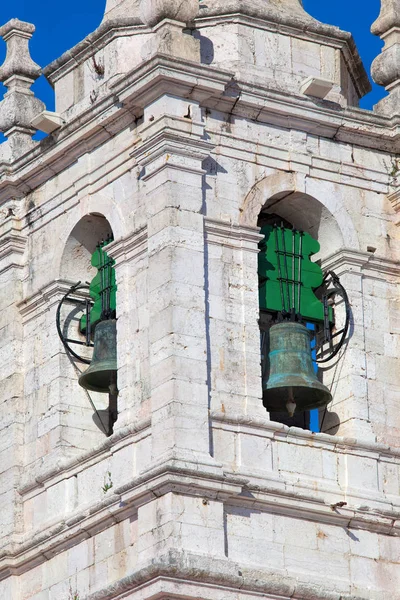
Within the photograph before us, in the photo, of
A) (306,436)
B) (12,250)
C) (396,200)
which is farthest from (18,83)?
(306,436)

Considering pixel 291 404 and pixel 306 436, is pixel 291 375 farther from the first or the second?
pixel 306 436

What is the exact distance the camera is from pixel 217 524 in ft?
105

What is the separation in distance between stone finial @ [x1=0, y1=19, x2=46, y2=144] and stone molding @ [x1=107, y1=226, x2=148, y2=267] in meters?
3.02

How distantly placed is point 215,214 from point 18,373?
3.45 m

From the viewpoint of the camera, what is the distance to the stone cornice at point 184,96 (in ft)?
112

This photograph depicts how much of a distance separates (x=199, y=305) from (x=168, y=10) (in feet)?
12.3

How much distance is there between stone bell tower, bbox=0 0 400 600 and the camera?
3256cm

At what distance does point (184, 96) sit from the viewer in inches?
1342

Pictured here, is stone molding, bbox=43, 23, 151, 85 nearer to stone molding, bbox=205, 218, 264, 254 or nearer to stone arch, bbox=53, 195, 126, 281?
stone arch, bbox=53, 195, 126, 281

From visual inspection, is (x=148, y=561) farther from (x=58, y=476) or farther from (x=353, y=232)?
(x=353, y=232)

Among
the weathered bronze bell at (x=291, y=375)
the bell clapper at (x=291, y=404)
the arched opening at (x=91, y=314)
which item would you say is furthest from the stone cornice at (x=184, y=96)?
the bell clapper at (x=291, y=404)

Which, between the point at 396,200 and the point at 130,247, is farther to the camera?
the point at 396,200

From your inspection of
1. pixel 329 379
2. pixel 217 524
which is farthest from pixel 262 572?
pixel 329 379

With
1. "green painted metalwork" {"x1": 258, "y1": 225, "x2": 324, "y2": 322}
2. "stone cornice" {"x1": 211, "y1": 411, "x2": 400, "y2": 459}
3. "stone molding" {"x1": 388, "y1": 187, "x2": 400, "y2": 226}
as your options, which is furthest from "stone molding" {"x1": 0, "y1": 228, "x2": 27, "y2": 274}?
"stone molding" {"x1": 388, "y1": 187, "x2": 400, "y2": 226}
